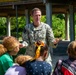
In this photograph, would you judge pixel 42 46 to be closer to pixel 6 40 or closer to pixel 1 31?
pixel 6 40

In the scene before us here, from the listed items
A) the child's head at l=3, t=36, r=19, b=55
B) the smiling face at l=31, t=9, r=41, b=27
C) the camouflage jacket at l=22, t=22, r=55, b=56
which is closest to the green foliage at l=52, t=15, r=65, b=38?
the camouflage jacket at l=22, t=22, r=55, b=56

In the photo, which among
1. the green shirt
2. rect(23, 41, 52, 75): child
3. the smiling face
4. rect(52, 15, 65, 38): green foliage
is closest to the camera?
rect(23, 41, 52, 75): child

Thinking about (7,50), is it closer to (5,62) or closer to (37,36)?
(5,62)

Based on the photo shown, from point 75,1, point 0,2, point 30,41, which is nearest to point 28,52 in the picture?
point 30,41

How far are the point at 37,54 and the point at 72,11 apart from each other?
785 inches

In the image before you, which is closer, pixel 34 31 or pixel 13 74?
pixel 13 74

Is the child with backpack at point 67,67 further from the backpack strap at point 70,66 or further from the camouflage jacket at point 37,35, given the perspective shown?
the camouflage jacket at point 37,35

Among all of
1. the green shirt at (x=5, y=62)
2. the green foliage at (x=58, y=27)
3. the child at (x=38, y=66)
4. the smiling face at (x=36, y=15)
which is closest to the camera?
the child at (x=38, y=66)

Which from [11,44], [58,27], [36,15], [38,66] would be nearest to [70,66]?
[38,66]

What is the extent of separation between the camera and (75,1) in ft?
74.6

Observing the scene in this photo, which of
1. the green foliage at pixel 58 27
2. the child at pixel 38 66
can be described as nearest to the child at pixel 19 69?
the child at pixel 38 66

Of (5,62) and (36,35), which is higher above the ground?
(36,35)

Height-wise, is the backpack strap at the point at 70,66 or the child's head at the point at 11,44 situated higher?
the child's head at the point at 11,44

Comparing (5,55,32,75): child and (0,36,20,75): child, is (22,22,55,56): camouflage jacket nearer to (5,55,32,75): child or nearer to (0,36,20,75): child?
(0,36,20,75): child
